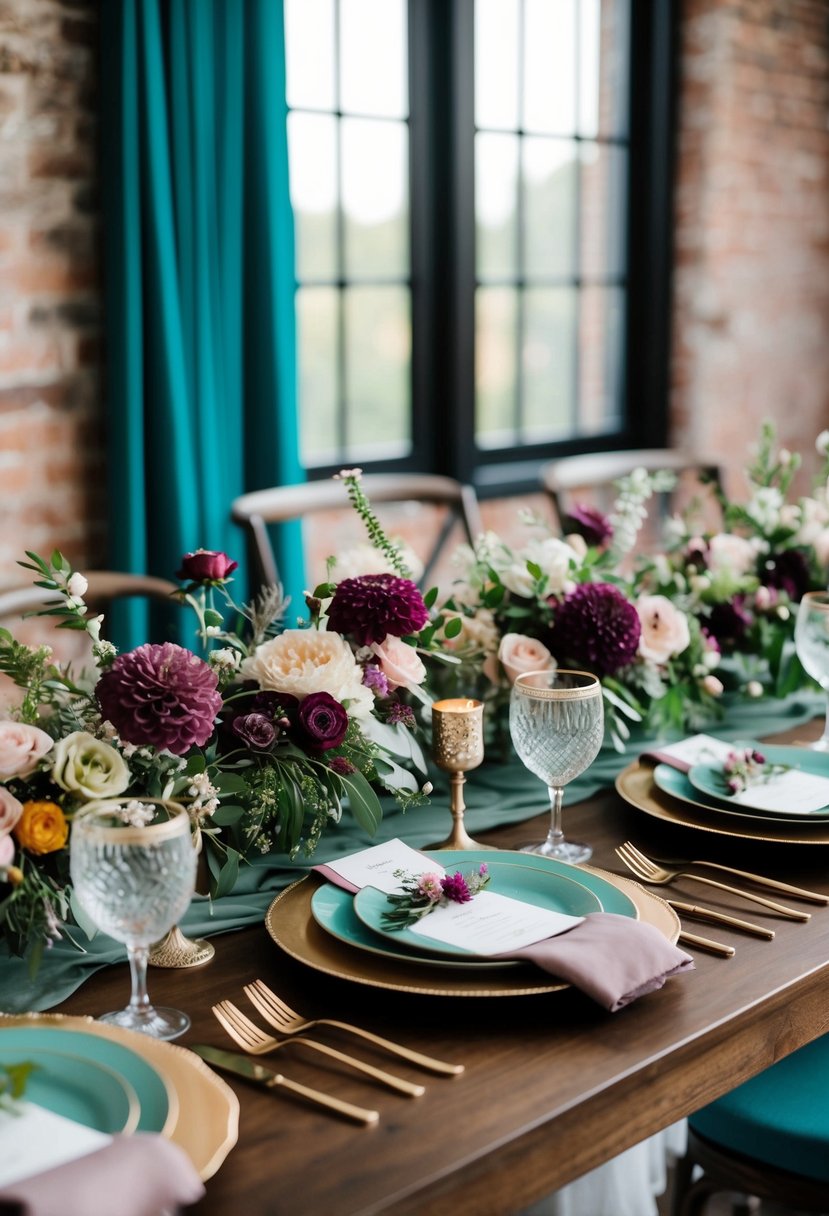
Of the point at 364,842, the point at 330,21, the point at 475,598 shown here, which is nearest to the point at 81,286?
the point at 330,21

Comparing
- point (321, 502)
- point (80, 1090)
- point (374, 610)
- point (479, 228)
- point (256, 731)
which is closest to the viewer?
point (80, 1090)

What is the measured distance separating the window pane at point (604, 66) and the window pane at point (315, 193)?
97 centimetres

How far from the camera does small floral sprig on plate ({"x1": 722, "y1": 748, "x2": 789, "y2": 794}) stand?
1349mm

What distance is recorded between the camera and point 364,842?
1277 millimetres

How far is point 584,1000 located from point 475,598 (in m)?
0.68

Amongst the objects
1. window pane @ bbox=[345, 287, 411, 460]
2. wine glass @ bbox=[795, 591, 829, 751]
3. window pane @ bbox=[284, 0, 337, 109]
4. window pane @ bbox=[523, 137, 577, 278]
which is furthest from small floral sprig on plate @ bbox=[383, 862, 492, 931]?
window pane @ bbox=[523, 137, 577, 278]

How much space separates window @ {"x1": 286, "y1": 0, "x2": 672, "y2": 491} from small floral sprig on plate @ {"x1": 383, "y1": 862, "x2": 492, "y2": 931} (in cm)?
251

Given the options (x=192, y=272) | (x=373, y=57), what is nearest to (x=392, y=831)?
(x=192, y=272)

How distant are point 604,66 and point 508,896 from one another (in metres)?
3.56

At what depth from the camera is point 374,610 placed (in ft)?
4.17

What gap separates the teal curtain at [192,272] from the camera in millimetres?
2707

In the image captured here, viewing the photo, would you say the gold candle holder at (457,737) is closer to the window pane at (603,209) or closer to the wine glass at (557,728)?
the wine glass at (557,728)

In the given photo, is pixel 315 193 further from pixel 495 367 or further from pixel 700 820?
pixel 700 820

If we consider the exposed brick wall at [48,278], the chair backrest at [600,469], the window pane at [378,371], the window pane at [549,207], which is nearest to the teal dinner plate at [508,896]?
the chair backrest at [600,469]
